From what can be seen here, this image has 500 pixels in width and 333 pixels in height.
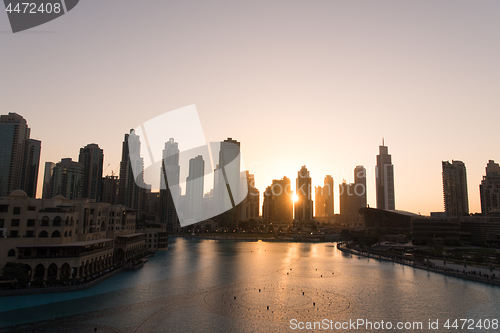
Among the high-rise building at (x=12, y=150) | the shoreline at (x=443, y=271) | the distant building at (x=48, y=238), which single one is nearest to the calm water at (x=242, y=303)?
the shoreline at (x=443, y=271)

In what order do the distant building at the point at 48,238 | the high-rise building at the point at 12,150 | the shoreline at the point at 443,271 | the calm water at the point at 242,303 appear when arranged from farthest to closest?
the high-rise building at the point at 12,150
the shoreline at the point at 443,271
the distant building at the point at 48,238
the calm water at the point at 242,303

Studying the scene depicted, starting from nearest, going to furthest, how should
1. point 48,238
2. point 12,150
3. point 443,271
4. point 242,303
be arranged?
1. point 242,303
2. point 48,238
3. point 443,271
4. point 12,150

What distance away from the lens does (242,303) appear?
41.2m

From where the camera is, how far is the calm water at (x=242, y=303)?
3297cm

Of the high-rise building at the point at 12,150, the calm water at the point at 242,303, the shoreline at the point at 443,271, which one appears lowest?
the calm water at the point at 242,303

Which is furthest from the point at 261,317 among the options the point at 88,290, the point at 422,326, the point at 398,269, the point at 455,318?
the point at 398,269

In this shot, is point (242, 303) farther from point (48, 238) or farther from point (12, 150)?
point (12, 150)

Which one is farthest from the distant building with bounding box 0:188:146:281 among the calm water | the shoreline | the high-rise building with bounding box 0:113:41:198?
the high-rise building with bounding box 0:113:41:198

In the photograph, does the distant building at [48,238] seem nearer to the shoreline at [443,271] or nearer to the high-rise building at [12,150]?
the shoreline at [443,271]

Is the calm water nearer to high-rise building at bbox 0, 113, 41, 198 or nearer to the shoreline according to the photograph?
the shoreline

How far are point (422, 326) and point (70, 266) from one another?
146 feet

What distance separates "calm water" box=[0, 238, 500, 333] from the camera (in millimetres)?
32969

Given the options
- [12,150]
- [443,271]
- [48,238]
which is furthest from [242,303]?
[12,150]

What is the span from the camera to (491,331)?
32312 millimetres
